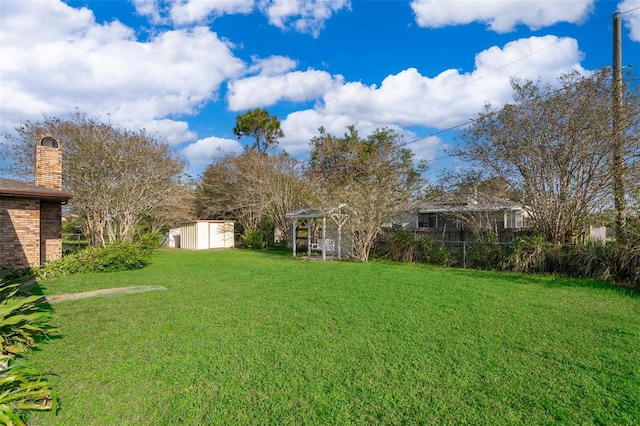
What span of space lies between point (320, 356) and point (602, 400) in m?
2.56

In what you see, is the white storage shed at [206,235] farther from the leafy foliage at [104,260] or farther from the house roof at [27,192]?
the house roof at [27,192]

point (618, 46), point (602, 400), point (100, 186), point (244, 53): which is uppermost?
point (244, 53)

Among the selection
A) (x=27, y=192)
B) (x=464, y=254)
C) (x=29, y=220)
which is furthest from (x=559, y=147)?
(x=29, y=220)

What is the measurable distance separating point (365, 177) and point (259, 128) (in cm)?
1331

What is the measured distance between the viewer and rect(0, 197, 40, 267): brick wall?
373 inches

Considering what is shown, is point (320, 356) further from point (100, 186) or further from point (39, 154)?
point (100, 186)

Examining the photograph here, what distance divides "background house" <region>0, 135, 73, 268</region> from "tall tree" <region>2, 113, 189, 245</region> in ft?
11.8

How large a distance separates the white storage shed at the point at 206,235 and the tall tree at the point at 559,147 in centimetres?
1647

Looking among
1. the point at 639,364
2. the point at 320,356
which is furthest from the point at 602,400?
the point at 320,356

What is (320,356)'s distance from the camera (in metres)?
3.98

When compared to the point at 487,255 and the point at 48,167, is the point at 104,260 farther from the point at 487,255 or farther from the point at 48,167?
the point at 487,255

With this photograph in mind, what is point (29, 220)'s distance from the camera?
9.86m

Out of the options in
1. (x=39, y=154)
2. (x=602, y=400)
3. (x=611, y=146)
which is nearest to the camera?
(x=602, y=400)

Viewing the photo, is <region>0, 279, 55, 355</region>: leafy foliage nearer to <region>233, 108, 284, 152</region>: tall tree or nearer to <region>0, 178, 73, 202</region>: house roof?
<region>0, 178, 73, 202</region>: house roof
